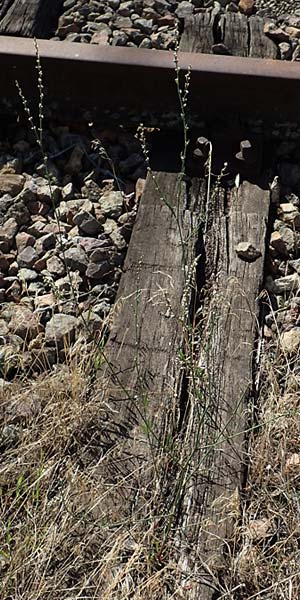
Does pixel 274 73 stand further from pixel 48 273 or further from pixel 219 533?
pixel 219 533

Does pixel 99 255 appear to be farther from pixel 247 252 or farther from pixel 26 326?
pixel 247 252

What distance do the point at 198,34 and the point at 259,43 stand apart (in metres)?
0.29

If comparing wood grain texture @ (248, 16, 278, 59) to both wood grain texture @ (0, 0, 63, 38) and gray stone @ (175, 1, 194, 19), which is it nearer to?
gray stone @ (175, 1, 194, 19)

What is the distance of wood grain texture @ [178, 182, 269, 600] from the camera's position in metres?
2.67

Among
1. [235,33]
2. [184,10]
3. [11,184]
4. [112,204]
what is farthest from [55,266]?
[184,10]

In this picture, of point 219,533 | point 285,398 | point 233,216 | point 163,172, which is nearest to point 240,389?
point 285,398

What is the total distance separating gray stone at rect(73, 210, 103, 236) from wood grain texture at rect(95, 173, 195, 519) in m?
0.15

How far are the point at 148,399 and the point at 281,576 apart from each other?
2.33ft

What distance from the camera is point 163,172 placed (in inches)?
154

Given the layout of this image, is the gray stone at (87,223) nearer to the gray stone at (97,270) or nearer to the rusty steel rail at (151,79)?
the gray stone at (97,270)

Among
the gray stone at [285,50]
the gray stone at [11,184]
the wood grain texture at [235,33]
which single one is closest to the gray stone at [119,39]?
the wood grain texture at [235,33]

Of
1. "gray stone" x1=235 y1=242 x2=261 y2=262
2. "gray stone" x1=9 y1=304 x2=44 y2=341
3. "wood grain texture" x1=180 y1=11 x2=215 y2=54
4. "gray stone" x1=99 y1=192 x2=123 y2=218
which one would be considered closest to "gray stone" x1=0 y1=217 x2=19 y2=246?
"gray stone" x1=99 y1=192 x2=123 y2=218

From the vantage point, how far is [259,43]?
14.6 feet

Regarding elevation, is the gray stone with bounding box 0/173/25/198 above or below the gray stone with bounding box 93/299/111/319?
above
